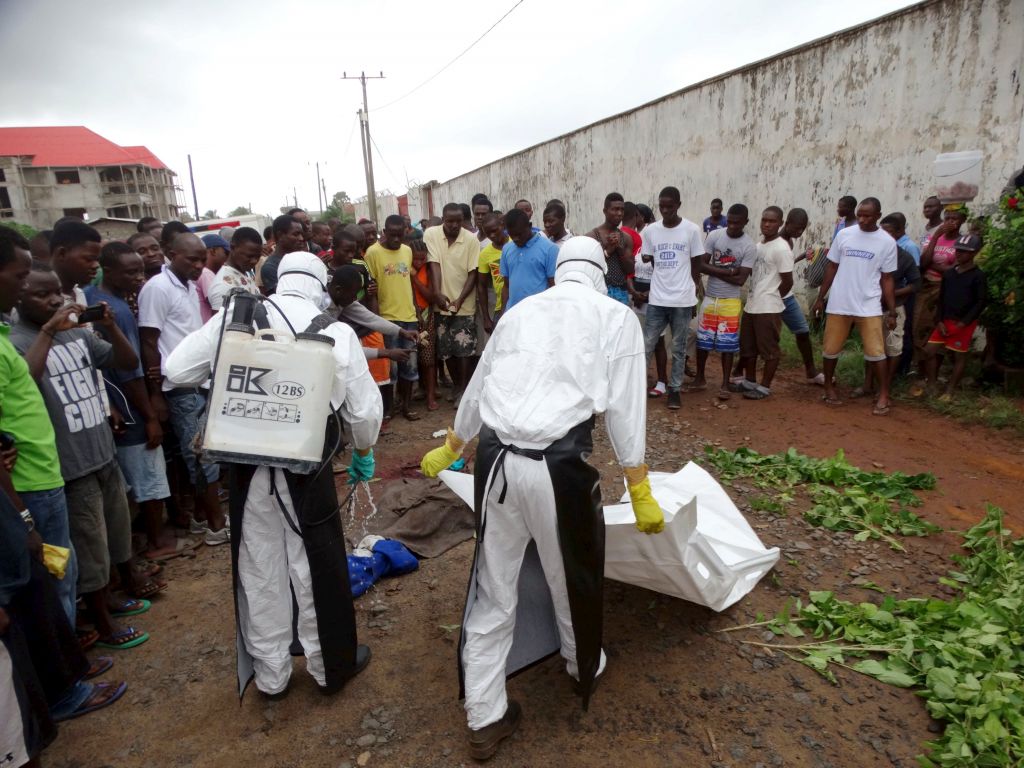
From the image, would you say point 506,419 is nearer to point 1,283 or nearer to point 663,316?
point 1,283

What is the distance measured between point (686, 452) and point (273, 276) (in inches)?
153

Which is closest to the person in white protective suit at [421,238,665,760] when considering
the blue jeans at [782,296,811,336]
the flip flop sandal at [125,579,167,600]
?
the flip flop sandal at [125,579,167,600]

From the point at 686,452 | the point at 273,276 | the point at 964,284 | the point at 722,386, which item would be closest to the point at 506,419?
the point at 686,452

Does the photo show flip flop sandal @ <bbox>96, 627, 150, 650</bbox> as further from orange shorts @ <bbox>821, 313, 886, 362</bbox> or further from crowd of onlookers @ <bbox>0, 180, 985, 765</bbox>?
orange shorts @ <bbox>821, 313, 886, 362</bbox>

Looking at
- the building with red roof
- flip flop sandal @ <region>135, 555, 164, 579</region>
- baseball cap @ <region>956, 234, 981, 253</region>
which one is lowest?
flip flop sandal @ <region>135, 555, 164, 579</region>

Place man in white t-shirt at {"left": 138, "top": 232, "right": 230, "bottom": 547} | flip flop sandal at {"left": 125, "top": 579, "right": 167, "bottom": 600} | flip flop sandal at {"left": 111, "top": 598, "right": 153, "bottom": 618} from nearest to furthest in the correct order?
flip flop sandal at {"left": 111, "top": 598, "right": 153, "bottom": 618} → flip flop sandal at {"left": 125, "top": 579, "right": 167, "bottom": 600} → man in white t-shirt at {"left": 138, "top": 232, "right": 230, "bottom": 547}

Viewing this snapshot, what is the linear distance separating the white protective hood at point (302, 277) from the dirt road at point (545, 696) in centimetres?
174

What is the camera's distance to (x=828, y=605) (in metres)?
3.09

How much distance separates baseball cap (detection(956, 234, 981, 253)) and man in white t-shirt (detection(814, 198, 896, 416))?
2.02 ft

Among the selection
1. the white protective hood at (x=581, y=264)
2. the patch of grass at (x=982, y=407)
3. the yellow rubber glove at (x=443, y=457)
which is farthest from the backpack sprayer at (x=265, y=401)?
the patch of grass at (x=982, y=407)

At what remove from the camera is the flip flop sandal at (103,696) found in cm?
273

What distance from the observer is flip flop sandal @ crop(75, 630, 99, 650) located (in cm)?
311

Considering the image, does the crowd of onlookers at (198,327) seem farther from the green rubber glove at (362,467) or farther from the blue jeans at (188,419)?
the green rubber glove at (362,467)

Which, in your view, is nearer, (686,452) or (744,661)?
(744,661)
